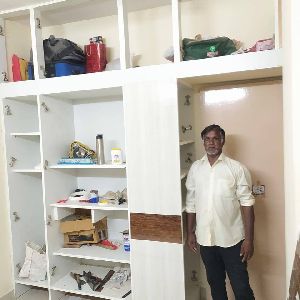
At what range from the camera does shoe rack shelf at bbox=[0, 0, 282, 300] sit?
203 cm

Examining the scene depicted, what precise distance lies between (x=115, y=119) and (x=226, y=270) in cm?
150

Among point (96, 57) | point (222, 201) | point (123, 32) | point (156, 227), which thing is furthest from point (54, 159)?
point (222, 201)

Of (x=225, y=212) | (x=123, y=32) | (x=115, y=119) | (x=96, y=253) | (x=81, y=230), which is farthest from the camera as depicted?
(x=115, y=119)

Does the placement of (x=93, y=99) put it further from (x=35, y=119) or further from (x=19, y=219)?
(x=19, y=219)

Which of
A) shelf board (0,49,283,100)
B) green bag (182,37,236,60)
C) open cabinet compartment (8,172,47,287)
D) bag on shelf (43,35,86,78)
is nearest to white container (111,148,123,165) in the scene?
shelf board (0,49,283,100)

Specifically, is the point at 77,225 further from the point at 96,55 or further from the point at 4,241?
the point at 96,55

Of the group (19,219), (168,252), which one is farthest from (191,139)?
(19,219)

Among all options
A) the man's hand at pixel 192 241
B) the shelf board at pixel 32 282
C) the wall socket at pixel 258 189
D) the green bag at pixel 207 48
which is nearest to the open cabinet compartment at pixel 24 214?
the shelf board at pixel 32 282

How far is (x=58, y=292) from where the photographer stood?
2.52 meters

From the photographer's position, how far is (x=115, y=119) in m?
2.67

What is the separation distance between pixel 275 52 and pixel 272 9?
607 mm

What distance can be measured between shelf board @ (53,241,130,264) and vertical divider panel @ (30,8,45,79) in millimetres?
1437

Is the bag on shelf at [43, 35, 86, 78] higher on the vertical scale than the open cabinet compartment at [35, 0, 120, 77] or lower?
lower

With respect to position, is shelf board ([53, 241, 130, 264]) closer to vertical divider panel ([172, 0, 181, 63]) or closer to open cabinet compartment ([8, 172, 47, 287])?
open cabinet compartment ([8, 172, 47, 287])
